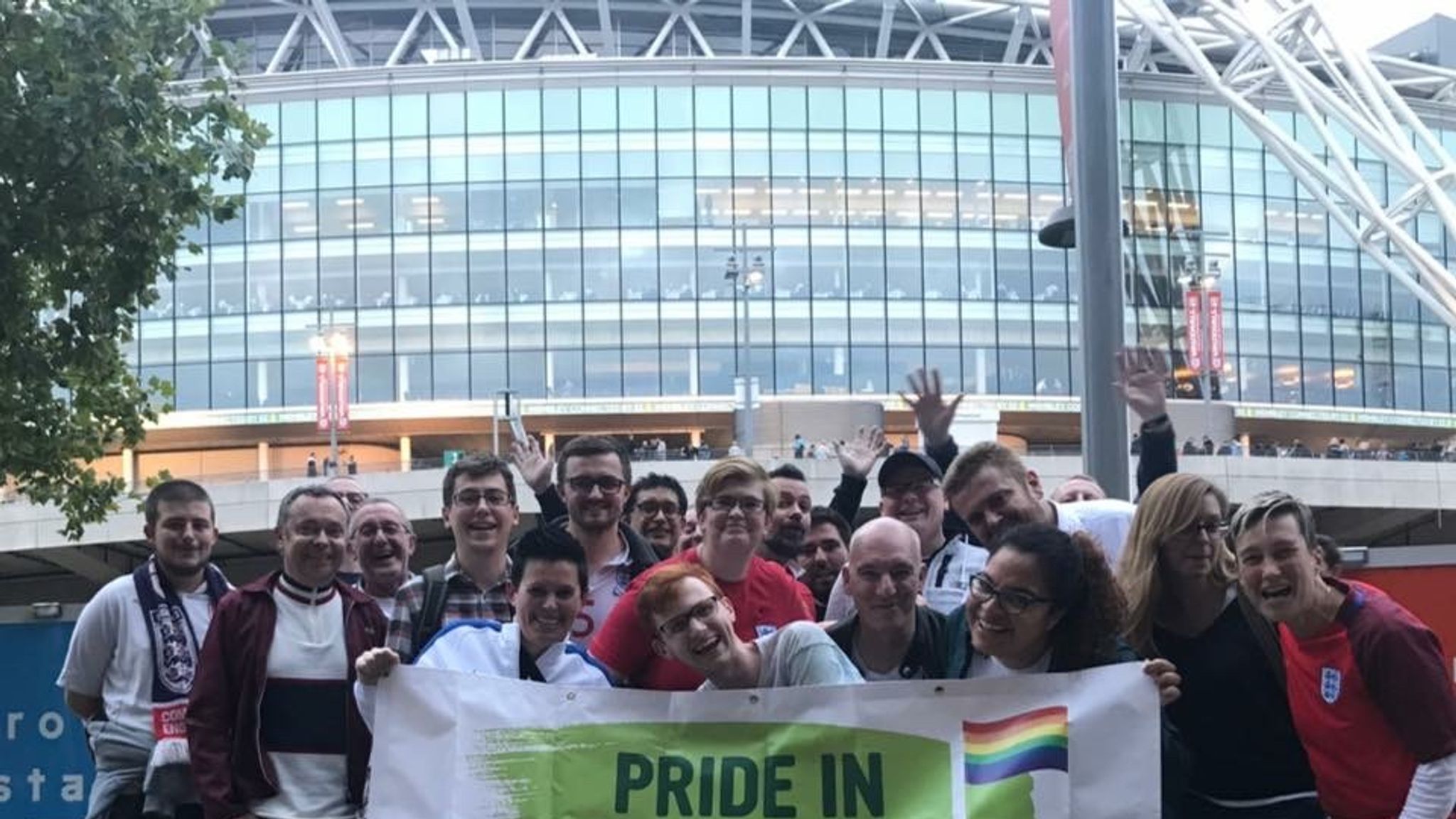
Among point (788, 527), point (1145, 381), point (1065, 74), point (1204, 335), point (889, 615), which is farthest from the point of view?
point (1204, 335)

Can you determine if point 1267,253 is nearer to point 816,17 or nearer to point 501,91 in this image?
point 816,17

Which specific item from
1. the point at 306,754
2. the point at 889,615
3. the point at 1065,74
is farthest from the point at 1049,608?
the point at 1065,74

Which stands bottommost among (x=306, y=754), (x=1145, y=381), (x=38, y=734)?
(x=38, y=734)

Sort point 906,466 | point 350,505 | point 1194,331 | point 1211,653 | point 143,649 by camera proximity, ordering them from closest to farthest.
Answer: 1. point 1211,653
2. point 143,649
3. point 906,466
4. point 350,505
5. point 1194,331

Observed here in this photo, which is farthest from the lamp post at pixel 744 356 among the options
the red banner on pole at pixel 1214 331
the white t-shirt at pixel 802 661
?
the white t-shirt at pixel 802 661

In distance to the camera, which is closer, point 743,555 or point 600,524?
point 743,555

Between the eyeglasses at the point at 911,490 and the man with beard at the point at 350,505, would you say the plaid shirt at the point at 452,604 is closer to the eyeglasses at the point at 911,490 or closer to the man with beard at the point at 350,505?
the man with beard at the point at 350,505

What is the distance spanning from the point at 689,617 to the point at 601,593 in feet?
5.42

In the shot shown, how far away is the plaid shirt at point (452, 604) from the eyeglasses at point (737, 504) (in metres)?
0.77

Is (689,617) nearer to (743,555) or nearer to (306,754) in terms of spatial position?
→ (743,555)

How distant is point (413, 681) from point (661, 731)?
0.80 metres

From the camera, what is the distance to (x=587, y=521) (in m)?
6.45

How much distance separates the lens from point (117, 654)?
253 inches

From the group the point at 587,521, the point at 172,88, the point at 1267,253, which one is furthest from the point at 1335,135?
the point at 587,521
